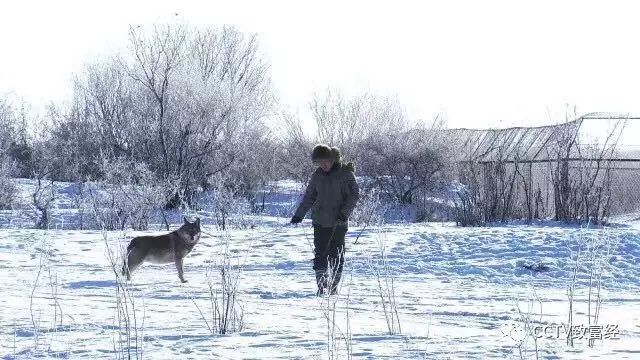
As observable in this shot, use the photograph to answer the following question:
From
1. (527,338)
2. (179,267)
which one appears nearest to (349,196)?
(179,267)

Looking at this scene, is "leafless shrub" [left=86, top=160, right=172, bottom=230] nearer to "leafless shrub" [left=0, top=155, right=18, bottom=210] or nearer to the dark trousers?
"leafless shrub" [left=0, top=155, right=18, bottom=210]

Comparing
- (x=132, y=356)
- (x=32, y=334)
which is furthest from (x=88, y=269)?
(x=132, y=356)

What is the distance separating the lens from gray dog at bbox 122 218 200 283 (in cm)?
945

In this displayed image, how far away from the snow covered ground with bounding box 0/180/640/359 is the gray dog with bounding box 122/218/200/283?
0.76 feet

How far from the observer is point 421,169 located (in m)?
33.1

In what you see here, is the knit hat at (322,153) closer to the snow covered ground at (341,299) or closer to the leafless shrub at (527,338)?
the snow covered ground at (341,299)

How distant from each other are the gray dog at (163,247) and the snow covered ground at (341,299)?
0.23m

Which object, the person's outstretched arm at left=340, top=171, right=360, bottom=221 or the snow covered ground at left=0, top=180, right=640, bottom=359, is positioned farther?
the person's outstretched arm at left=340, top=171, right=360, bottom=221

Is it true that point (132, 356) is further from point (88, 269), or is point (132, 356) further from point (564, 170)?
point (564, 170)

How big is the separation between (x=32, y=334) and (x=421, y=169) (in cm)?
2831

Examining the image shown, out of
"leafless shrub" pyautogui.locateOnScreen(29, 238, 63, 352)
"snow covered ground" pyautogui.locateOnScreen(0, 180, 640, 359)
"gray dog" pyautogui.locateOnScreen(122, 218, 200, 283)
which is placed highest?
"gray dog" pyautogui.locateOnScreen(122, 218, 200, 283)

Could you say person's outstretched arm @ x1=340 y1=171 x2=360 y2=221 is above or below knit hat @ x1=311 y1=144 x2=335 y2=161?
below

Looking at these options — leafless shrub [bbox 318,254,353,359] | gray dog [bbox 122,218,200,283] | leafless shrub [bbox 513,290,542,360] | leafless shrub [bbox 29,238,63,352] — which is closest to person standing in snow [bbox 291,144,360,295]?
leafless shrub [bbox 318,254,353,359]

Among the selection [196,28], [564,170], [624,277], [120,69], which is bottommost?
[624,277]
